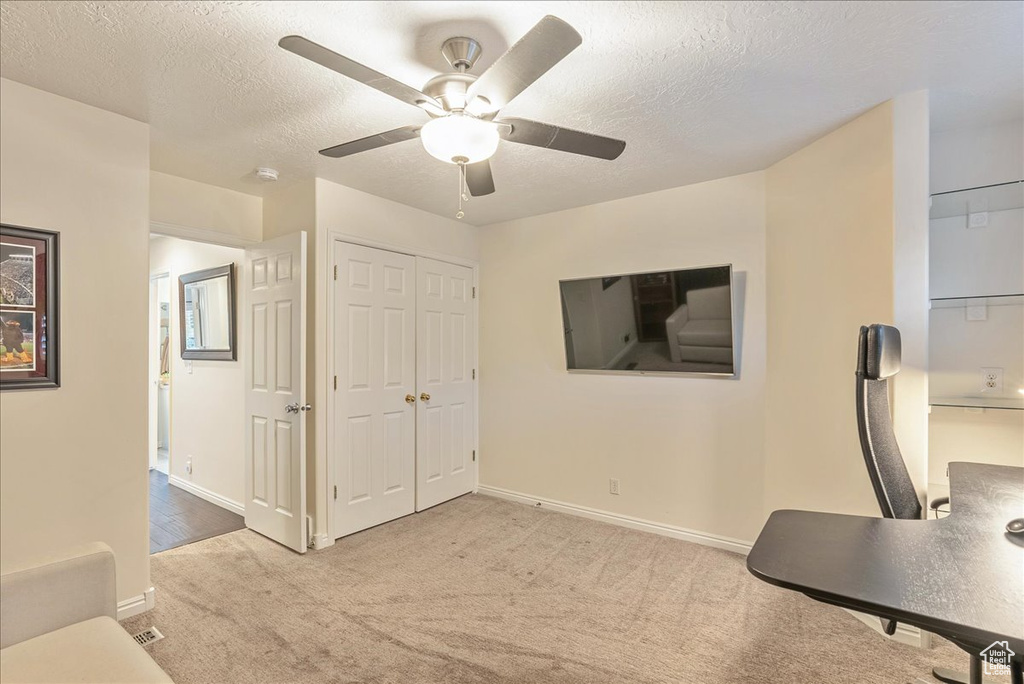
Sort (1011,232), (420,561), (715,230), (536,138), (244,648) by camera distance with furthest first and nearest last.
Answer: (715,230)
(420,561)
(1011,232)
(244,648)
(536,138)

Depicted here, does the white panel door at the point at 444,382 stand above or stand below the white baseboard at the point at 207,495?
above

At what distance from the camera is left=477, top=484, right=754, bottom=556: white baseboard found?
3041mm

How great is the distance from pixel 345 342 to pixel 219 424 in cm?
166

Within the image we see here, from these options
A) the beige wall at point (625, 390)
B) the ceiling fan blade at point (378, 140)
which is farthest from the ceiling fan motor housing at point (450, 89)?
the beige wall at point (625, 390)

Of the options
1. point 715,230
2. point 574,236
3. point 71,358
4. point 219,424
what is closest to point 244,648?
point 71,358

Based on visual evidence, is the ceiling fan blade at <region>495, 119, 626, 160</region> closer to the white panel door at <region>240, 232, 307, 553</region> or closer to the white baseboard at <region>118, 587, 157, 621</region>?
the white panel door at <region>240, 232, 307, 553</region>

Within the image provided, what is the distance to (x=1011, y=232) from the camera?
2238mm

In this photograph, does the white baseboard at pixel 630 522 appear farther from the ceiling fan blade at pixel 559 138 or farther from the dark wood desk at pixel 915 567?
the ceiling fan blade at pixel 559 138

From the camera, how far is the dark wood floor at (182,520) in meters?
3.21

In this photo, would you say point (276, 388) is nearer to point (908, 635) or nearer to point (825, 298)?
point (825, 298)

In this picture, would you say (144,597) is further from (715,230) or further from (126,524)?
(715,230)

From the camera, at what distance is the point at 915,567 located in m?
1.04

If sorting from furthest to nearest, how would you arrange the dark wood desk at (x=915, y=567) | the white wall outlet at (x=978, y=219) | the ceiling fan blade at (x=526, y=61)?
the white wall outlet at (x=978, y=219) → the ceiling fan blade at (x=526, y=61) → the dark wood desk at (x=915, y=567)

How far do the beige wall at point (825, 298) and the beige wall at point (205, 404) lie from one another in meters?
3.85
